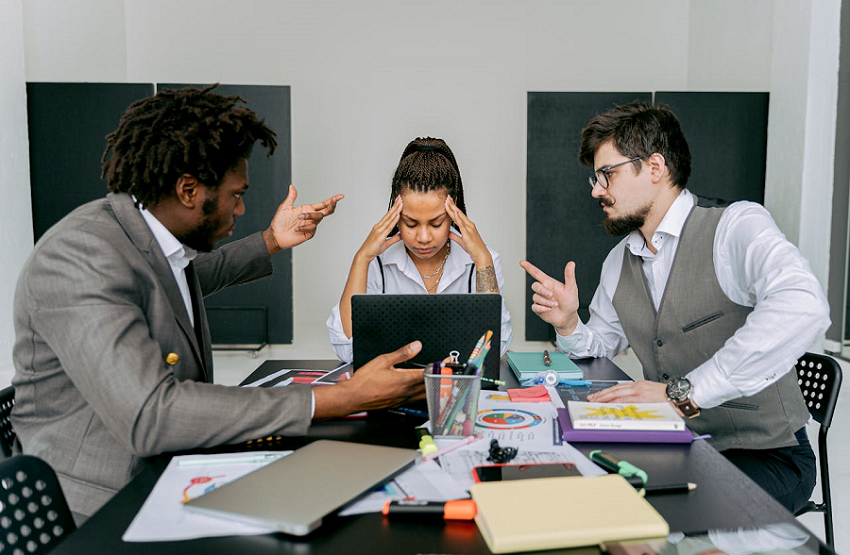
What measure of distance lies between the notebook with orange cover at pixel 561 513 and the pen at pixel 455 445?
18 cm

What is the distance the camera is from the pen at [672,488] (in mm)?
972

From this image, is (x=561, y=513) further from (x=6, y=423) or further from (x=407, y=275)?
(x=407, y=275)

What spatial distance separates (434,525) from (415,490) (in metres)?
0.10

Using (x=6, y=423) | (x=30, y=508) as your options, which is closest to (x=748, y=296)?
(x=30, y=508)

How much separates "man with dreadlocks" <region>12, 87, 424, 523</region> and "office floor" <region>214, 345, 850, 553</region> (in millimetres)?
1848

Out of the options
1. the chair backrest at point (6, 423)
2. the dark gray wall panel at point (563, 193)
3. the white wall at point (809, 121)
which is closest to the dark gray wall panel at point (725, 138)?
the white wall at point (809, 121)

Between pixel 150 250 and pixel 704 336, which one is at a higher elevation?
pixel 150 250

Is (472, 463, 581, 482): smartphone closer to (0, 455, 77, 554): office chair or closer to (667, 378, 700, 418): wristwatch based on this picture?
(667, 378, 700, 418): wristwatch

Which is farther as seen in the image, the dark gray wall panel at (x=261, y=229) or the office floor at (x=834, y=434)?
the dark gray wall panel at (x=261, y=229)

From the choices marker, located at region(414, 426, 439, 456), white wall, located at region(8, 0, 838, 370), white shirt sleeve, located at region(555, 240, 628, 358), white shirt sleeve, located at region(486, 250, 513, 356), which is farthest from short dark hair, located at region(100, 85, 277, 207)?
white wall, located at region(8, 0, 838, 370)

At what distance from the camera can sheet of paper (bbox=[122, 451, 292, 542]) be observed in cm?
86

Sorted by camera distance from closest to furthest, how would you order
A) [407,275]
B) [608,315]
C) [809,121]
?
[608,315] → [407,275] → [809,121]

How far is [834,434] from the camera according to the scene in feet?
10.8

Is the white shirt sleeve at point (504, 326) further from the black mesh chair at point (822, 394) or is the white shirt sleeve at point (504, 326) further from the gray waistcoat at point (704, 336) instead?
the black mesh chair at point (822, 394)
